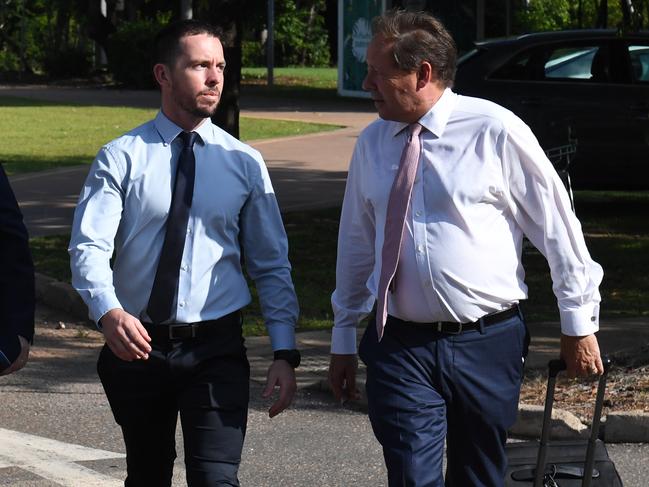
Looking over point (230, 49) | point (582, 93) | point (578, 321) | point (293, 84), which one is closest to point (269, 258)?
point (578, 321)

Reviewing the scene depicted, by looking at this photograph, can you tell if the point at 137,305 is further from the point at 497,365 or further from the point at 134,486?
the point at 497,365

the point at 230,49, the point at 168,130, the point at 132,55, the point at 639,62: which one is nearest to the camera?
the point at 168,130

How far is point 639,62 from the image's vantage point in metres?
13.1

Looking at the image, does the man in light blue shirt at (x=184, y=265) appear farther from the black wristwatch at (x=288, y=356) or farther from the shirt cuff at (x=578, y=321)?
the shirt cuff at (x=578, y=321)

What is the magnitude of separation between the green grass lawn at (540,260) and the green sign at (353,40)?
44.3ft

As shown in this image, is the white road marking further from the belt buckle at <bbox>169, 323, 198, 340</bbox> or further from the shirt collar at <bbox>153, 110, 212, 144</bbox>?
the shirt collar at <bbox>153, 110, 212, 144</bbox>

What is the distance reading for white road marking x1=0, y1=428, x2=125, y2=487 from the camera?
581 centimetres

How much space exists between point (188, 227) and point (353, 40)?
24745 millimetres

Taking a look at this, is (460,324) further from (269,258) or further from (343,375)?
(269,258)

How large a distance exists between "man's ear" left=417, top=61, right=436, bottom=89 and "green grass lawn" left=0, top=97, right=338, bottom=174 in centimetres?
1450

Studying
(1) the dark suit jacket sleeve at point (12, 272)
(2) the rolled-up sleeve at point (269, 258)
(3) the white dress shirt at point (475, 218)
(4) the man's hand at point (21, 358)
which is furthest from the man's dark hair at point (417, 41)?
(4) the man's hand at point (21, 358)

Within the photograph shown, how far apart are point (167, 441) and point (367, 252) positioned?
32.9 inches

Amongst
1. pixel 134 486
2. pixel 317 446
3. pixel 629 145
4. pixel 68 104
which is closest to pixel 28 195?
pixel 629 145

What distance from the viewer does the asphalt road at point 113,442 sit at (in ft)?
19.4
